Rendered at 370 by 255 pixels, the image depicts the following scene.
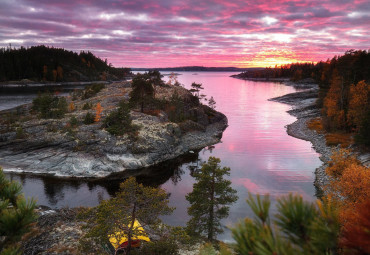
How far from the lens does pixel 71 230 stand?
25.4m

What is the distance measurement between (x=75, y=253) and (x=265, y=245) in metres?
22.1

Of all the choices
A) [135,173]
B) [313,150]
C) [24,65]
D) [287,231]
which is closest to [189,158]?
[135,173]

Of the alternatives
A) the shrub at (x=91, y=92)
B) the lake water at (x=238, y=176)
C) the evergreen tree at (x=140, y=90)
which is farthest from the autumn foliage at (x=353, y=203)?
the shrub at (x=91, y=92)

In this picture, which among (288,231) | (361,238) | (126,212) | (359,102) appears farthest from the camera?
(359,102)

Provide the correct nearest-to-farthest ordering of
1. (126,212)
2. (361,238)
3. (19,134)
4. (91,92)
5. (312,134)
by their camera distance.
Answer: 1. (361,238)
2. (126,212)
3. (19,134)
4. (312,134)
5. (91,92)

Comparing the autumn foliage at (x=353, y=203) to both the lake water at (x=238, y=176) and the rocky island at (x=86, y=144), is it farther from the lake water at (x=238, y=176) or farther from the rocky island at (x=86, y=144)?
the rocky island at (x=86, y=144)

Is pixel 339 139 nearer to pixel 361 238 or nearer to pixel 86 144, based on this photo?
pixel 86 144

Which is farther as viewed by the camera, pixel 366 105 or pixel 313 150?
pixel 313 150

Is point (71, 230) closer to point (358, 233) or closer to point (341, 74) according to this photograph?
point (358, 233)

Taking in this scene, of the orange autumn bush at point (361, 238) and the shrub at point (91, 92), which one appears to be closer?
the orange autumn bush at point (361, 238)

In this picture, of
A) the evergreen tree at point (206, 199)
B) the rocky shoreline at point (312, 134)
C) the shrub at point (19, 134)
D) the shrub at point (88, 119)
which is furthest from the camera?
the shrub at point (88, 119)

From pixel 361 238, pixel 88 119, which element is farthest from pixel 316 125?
pixel 361 238

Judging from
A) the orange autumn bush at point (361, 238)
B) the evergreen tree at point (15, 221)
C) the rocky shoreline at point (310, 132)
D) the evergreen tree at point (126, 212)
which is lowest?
the rocky shoreline at point (310, 132)

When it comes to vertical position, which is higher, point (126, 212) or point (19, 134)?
point (126, 212)
